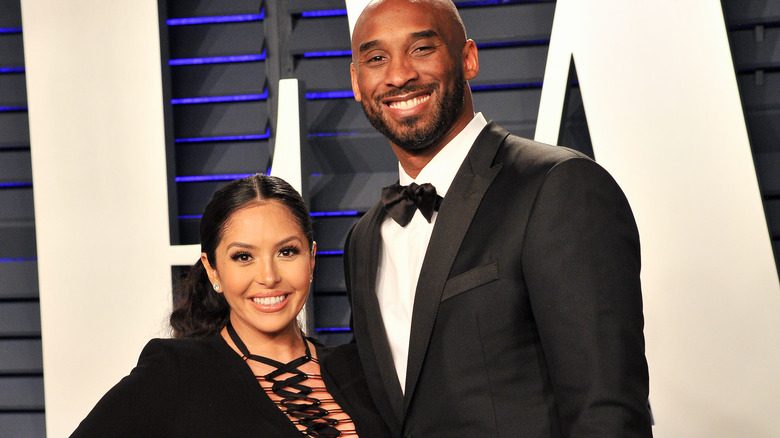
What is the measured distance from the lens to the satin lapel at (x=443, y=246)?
172 cm

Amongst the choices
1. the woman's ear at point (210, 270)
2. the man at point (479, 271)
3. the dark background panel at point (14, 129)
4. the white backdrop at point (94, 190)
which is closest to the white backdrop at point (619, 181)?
the white backdrop at point (94, 190)

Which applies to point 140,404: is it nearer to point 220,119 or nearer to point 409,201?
point 409,201

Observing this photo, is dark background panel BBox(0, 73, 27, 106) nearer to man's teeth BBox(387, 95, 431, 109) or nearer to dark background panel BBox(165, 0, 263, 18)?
dark background panel BBox(165, 0, 263, 18)

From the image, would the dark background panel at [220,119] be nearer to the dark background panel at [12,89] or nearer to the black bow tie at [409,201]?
the dark background panel at [12,89]

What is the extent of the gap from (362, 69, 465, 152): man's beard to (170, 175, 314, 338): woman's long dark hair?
0.34 m

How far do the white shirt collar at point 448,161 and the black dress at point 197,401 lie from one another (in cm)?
57

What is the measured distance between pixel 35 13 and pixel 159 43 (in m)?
0.48

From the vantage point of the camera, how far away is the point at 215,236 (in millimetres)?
2070

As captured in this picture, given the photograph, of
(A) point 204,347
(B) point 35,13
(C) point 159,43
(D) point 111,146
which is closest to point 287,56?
(C) point 159,43

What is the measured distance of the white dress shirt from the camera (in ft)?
6.13

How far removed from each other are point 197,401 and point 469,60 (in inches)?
41.6

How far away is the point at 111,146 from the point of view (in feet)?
9.47

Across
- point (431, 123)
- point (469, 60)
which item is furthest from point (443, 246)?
point (469, 60)

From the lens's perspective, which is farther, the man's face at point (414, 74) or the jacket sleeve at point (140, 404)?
the man's face at point (414, 74)
